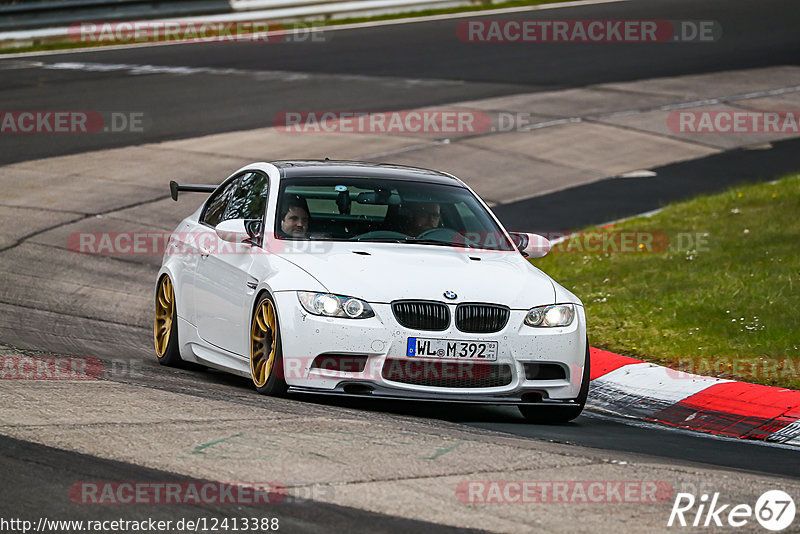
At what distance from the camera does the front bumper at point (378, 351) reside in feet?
25.7

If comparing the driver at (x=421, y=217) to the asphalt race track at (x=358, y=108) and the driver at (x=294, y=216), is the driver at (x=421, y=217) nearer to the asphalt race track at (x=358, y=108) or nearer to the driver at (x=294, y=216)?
the driver at (x=294, y=216)

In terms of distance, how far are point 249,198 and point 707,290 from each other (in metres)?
4.53

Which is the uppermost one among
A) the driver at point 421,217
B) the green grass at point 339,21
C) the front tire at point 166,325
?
the green grass at point 339,21

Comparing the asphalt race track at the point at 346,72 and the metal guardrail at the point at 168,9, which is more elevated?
the metal guardrail at the point at 168,9

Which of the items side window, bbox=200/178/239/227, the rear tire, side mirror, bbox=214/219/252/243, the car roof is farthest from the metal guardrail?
the rear tire

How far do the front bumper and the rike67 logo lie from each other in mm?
2195

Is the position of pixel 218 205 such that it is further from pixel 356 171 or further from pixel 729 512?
pixel 729 512

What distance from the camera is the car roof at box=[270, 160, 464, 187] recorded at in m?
9.40

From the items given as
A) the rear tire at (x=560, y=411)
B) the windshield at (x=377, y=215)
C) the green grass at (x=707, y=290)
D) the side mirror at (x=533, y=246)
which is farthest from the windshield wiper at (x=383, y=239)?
the green grass at (x=707, y=290)

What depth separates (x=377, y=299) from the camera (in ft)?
26.0

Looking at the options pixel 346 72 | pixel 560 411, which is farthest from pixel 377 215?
pixel 346 72

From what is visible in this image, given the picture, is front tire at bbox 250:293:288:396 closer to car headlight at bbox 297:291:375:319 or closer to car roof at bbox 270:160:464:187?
car headlight at bbox 297:291:375:319

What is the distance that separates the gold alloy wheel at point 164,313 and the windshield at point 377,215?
1.44m

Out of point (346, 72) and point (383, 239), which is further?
point (346, 72)
